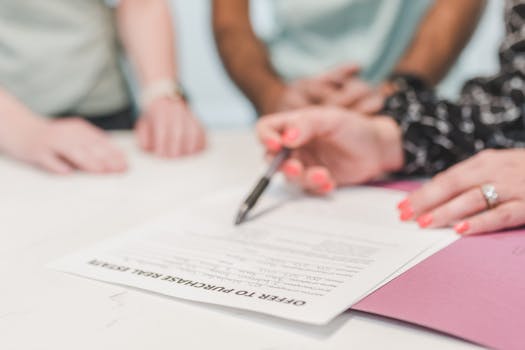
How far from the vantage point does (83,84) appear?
1.13 metres

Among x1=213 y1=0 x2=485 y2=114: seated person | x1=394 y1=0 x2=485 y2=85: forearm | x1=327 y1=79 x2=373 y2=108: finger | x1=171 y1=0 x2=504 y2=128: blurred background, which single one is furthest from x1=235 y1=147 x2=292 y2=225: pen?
x1=171 y1=0 x2=504 y2=128: blurred background

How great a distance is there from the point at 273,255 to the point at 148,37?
2.33ft

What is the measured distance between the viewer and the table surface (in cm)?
43

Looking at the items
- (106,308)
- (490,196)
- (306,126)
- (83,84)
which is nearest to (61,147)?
(83,84)

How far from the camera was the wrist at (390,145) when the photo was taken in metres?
0.80

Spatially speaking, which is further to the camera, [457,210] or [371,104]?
[371,104]

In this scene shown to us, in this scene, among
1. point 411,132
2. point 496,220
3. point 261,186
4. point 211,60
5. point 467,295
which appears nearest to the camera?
point 467,295

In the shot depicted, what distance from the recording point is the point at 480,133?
78 centimetres

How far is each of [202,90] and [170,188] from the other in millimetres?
1472

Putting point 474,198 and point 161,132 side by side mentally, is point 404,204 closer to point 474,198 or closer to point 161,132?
point 474,198

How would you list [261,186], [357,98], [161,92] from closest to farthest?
1. [261,186]
2. [357,98]
3. [161,92]

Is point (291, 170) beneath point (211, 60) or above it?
beneath

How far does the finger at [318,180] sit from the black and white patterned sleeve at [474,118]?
Result: 0.12m

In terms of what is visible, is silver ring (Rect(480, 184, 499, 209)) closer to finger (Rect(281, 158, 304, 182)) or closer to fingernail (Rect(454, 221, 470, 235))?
fingernail (Rect(454, 221, 470, 235))
